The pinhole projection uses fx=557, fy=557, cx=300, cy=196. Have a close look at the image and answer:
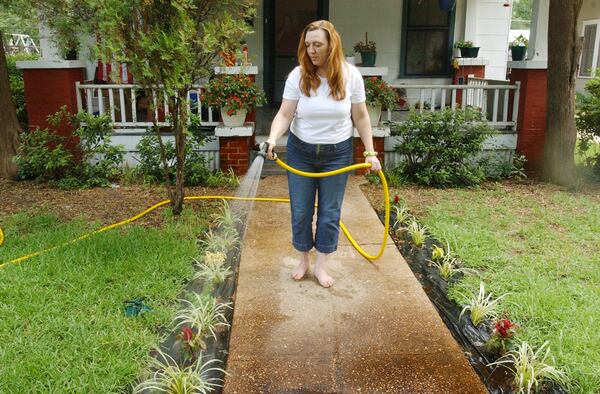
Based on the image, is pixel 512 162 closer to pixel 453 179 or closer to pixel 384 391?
pixel 453 179

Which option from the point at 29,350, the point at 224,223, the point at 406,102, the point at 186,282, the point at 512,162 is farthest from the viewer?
the point at 406,102

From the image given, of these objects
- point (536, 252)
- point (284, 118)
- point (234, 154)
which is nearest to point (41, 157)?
point (234, 154)

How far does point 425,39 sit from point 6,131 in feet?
20.7

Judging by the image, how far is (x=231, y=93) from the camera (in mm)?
6426

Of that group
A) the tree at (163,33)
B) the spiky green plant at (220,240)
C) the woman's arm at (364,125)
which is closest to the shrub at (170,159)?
the tree at (163,33)

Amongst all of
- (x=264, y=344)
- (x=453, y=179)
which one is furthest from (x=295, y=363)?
(x=453, y=179)

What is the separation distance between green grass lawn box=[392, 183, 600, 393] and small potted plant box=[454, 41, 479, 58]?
280cm

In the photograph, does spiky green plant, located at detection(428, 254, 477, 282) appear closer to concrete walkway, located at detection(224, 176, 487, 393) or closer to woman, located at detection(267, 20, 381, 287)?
concrete walkway, located at detection(224, 176, 487, 393)

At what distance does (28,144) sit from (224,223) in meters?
2.87

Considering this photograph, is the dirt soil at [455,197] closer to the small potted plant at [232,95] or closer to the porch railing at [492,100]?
the porch railing at [492,100]

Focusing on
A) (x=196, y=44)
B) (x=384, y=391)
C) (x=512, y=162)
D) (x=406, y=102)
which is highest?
(x=196, y=44)

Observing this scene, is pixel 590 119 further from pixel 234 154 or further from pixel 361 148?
pixel 234 154

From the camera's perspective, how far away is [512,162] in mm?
7184

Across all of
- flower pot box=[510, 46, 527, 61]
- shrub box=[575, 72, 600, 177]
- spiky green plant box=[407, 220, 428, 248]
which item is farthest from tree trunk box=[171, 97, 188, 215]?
flower pot box=[510, 46, 527, 61]
